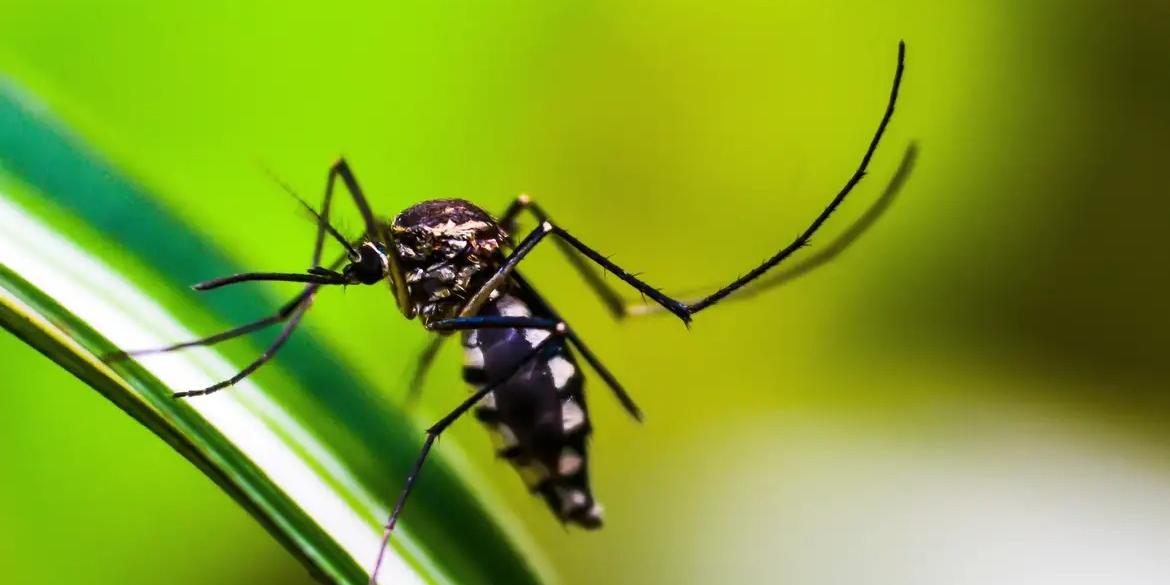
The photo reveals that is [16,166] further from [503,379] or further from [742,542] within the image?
[742,542]

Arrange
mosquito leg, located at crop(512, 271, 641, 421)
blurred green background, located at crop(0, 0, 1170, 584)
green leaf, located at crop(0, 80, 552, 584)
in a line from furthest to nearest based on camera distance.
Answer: blurred green background, located at crop(0, 0, 1170, 584) → mosquito leg, located at crop(512, 271, 641, 421) → green leaf, located at crop(0, 80, 552, 584)

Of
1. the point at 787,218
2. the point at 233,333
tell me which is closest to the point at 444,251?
the point at 233,333

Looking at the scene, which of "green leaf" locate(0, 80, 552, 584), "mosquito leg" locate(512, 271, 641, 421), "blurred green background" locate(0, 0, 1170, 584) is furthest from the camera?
"blurred green background" locate(0, 0, 1170, 584)

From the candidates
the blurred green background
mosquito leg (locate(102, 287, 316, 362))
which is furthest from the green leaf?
the blurred green background

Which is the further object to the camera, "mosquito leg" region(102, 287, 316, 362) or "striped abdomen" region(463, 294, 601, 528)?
"striped abdomen" region(463, 294, 601, 528)

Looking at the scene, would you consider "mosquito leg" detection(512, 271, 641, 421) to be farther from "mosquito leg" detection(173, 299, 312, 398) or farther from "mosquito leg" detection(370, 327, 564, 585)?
"mosquito leg" detection(173, 299, 312, 398)

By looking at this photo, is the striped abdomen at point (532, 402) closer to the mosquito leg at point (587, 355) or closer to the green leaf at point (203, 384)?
the mosquito leg at point (587, 355)

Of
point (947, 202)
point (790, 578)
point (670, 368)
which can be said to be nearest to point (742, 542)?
point (790, 578)

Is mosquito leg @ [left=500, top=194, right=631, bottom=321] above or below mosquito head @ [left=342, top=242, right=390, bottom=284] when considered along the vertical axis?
below
